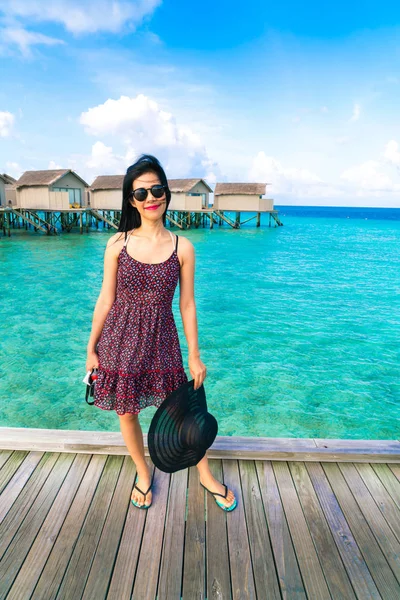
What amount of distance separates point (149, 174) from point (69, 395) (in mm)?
5000

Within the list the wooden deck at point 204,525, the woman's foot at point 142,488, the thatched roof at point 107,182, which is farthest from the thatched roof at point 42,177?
the woman's foot at point 142,488

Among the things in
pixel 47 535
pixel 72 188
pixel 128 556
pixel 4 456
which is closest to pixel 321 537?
pixel 128 556

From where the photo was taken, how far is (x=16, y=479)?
2.43m

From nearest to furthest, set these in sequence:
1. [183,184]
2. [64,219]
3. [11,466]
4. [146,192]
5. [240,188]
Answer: [146,192] < [11,466] < [64,219] < [183,184] < [240,188]

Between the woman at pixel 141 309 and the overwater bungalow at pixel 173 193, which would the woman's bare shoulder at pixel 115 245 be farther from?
the overwater bungalow at pixel 173 193

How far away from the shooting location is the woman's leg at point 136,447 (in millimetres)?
2184

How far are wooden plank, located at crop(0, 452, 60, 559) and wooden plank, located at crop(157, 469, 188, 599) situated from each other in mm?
783

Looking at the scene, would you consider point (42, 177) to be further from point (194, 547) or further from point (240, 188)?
point (194, 547)

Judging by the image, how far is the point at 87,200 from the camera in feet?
109

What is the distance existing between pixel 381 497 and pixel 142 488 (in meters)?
1.47

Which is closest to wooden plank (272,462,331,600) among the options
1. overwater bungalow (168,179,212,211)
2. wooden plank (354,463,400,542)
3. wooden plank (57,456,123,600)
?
wooden plank (354,463,400,542)

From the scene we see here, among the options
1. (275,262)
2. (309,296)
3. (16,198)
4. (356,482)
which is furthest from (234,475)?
(16,198)

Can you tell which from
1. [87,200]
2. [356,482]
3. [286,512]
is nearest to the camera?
[286,512]

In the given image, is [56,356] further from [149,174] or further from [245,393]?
[149,174]
